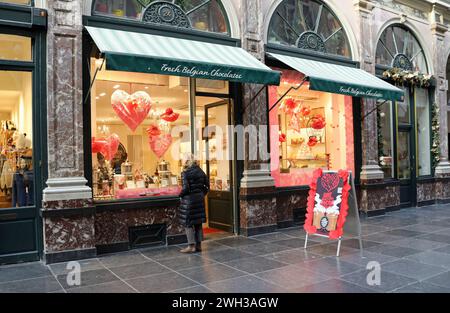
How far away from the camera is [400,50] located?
12.3m

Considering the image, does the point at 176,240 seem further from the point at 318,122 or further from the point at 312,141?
the point at 318,122

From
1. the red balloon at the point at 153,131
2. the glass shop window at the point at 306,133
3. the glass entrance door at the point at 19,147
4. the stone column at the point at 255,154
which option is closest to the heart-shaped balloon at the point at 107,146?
the red balloon at the point at 153,131

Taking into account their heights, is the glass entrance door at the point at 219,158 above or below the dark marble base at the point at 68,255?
above

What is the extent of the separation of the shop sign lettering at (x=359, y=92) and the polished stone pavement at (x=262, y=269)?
2.96 meters

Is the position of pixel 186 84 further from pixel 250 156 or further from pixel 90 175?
pixel 90 175

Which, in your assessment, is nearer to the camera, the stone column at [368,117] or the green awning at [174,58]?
the green awning at [174,58]

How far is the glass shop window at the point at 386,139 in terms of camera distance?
11297 mm

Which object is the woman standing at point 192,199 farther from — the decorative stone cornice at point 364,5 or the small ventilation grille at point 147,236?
the decorative stone cornice at point 364,5

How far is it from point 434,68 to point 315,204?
28.3ft

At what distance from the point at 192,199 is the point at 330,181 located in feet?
7.74

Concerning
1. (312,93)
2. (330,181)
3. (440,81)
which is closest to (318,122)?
(312,93)

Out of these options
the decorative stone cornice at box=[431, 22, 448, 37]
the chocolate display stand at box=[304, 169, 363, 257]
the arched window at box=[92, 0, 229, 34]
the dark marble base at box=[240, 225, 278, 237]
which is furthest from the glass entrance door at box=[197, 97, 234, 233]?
the decorative stone cornice at box=[431, 22, 448, 37]

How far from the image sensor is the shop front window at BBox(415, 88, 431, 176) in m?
12.8

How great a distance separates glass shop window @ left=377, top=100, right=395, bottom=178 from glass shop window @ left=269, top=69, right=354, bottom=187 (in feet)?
3.66
